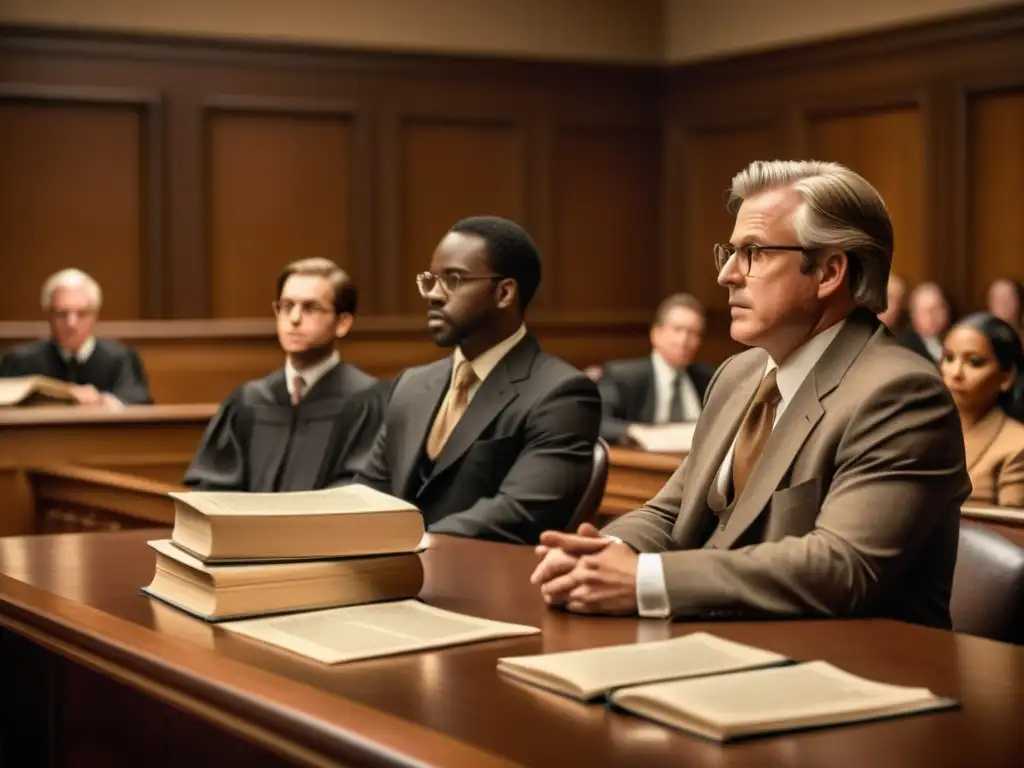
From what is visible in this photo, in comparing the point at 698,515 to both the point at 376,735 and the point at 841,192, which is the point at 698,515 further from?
the point at 376,735

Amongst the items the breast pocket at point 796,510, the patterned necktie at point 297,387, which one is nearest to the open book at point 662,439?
the patterned necktie at point 297,387

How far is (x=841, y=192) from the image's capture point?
2590 mm

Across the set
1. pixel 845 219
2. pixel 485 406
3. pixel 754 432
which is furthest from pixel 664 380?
pixel 845 219

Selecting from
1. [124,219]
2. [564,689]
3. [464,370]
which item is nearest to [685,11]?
[124,219]

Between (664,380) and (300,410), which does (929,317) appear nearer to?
(664,380)

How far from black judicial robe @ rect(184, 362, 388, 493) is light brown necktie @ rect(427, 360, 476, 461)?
1.00 meters

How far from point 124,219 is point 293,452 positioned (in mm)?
6130

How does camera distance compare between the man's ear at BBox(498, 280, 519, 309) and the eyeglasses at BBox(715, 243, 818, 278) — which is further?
the man's ear at BBox(498, 280, 519, 309)

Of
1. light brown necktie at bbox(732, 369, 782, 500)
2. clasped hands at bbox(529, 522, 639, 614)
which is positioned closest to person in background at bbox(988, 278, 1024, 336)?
light brown necktie at bbox(732, 369, 782, 500)

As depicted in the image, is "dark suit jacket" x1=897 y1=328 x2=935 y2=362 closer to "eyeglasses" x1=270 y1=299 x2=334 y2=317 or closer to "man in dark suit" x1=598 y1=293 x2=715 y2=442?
"man in dark suit" x1=598 y1=293 x2=715 y2=442

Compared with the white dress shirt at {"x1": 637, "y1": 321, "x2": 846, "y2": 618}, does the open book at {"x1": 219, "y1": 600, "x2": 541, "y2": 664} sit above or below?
below

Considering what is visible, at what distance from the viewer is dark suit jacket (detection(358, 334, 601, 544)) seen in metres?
3.80

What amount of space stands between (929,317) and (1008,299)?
0.54 meters

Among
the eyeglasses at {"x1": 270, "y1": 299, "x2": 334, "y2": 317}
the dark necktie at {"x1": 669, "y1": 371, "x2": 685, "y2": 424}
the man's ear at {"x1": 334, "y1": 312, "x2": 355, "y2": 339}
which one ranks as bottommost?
the dark necktie at {"x1": 669, "y1": 371, "x2": 685, "y2": 424}
